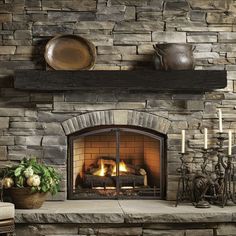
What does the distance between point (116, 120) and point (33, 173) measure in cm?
92

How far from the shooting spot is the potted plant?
4695mm

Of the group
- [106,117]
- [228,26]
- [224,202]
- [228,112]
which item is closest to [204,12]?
[228,26]

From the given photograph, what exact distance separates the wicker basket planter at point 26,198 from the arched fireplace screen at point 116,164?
498 mm

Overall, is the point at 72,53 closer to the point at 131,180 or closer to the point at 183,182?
the point at 131,180

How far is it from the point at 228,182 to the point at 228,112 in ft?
2.14

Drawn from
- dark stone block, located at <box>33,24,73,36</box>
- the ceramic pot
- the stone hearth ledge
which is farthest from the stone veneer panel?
the stone hearth ledge

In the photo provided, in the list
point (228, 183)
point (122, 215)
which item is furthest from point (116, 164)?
point (228, 183)

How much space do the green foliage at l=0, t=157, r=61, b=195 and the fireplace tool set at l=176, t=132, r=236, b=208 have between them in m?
1.10

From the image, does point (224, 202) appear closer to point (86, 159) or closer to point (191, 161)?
point (191, 161)

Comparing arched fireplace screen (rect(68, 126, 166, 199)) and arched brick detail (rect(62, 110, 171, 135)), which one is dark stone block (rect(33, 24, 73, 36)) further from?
arched fireplace screen (rect(68, 126, 166, 199))

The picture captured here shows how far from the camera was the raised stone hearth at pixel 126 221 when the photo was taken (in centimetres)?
459

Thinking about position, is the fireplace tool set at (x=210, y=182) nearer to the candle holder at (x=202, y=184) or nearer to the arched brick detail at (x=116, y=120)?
the candle holder at (x=202, y=184)

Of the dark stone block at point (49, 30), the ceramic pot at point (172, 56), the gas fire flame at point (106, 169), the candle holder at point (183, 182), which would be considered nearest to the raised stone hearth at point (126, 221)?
the candle holder at point (183, 182)

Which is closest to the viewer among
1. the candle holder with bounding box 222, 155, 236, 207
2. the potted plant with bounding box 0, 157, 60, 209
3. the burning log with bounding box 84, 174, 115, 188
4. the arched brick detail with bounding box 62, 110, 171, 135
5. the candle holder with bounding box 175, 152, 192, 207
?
the potted plant with bounding box 0, 157, 60, 209
